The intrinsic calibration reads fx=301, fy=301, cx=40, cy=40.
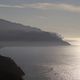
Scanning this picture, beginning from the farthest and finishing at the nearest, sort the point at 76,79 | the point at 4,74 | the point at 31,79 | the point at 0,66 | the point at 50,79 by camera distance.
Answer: the point at 76,79 < the point at 50,79 < the point at 31,79 < the point at 0,66 < the point at 4,74

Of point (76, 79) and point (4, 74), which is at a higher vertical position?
point (4, 74)

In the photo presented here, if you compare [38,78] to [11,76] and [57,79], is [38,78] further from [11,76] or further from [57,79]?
[11,76]

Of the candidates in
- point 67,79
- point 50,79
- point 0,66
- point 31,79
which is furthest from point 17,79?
point 67,79

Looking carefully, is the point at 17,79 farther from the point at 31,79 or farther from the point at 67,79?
the point at 67,79

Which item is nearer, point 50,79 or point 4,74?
point 4,74

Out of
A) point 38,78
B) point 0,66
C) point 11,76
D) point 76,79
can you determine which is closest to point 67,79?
point 76,79

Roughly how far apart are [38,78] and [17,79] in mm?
38392

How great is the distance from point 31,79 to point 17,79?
31.9 meters

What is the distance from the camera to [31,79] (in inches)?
4053

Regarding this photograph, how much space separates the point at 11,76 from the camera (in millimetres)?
69438

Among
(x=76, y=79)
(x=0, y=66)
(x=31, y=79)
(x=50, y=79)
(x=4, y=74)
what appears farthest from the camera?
(x=76, y=79)

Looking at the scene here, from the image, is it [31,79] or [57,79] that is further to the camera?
[57,79]

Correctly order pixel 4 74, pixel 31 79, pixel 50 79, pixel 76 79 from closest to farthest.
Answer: pixel 4 74 → pixel 31 79 → pixel 50 79 → pixel 76 79

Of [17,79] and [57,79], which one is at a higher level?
[17,79]
